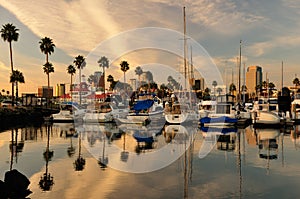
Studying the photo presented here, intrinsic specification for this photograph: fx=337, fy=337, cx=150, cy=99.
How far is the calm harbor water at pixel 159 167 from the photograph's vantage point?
1410 centimetres

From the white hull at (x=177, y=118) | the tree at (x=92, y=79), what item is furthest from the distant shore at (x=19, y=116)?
the tree at (x=92, y=79)

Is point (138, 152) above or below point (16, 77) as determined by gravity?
below

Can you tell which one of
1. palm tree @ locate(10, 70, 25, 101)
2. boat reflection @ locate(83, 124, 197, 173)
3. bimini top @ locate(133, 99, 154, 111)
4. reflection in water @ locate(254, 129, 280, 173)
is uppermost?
palm tree @ locate(10, 70, 25, 101)

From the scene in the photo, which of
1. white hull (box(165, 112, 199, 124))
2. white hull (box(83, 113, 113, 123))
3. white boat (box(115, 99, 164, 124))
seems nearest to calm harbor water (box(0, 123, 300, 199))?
white boat (box(115, 99, 164, 124))

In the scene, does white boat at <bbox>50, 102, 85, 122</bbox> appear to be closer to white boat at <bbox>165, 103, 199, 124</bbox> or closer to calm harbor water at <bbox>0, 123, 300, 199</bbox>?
white boat at <bbox>165, 103, 199, 124</bbox>

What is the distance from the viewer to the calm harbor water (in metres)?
14.1

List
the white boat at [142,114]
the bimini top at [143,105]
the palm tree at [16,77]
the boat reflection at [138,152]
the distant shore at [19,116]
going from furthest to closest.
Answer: the palm tree at [16,77]
the distant shore at [19,116]
the bimini top at [143,105]
the white boat at [142,114]
the boat reflection at [138,152]

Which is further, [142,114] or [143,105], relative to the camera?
[143,105]

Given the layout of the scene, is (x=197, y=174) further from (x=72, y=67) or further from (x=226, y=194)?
(x=72, y=67)

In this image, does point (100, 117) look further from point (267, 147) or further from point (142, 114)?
point (267, 147)

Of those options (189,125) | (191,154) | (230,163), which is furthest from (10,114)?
(230,163)

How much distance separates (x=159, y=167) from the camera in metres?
19.3

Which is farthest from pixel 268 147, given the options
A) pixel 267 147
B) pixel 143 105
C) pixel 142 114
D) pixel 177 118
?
pixel 143 105

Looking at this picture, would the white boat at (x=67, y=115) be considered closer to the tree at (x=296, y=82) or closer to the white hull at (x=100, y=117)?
the white hull at (x=100, y=117)
